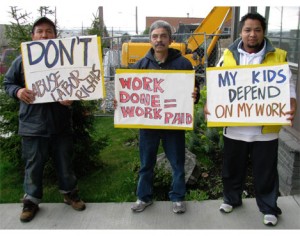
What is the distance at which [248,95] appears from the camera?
3133 millimetres

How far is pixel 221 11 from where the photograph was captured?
9812 millimetres

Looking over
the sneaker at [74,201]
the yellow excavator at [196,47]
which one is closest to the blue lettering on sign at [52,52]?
the sneaker at [74,201]

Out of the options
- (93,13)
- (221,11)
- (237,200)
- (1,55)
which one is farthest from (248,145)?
(221,11)

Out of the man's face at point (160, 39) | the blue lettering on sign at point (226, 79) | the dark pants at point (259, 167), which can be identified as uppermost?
the man's face at point (160, 39)

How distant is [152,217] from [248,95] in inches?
59.9

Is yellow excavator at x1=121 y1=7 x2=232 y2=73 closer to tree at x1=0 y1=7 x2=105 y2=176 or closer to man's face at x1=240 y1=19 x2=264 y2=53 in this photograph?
tree at x1=0 y1=7 x2=105 y2=176

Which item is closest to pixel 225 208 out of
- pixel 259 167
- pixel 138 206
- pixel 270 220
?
pixel 270 220

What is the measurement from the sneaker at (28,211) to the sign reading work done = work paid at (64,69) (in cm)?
107

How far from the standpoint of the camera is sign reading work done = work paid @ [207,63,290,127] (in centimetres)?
301

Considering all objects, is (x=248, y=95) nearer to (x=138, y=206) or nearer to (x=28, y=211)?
(x=138, y=206)

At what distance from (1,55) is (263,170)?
3.56 metres

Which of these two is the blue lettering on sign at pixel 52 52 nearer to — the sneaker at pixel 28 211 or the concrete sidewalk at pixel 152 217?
the sneaker at pixel 28 211

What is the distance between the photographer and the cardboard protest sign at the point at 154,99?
330cm

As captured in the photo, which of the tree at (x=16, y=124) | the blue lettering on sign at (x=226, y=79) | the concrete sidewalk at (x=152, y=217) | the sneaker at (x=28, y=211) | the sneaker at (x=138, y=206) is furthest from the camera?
the tree at (x=16, y=124)
